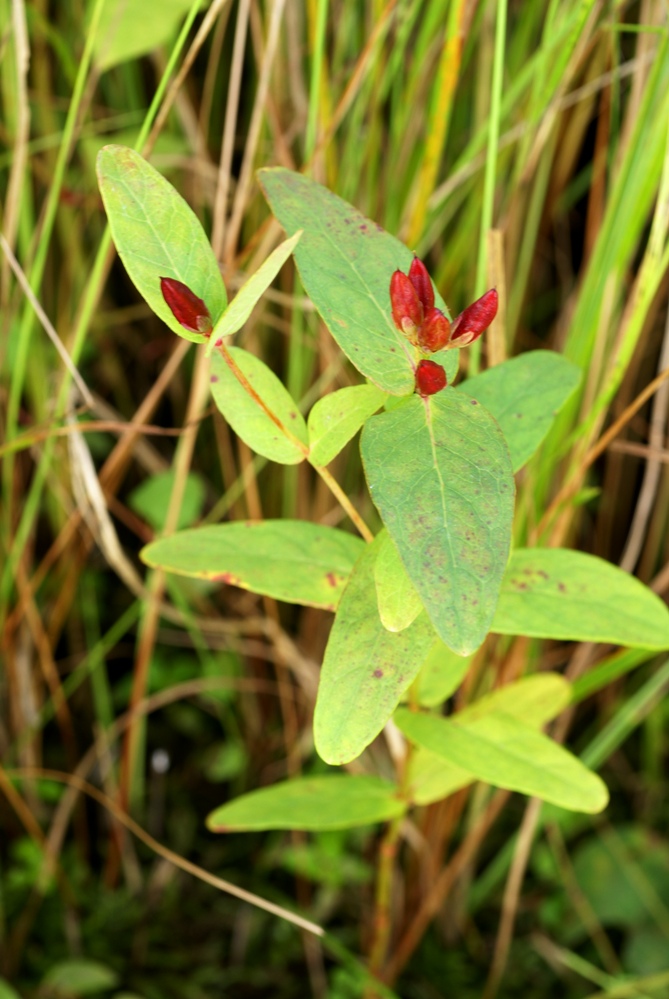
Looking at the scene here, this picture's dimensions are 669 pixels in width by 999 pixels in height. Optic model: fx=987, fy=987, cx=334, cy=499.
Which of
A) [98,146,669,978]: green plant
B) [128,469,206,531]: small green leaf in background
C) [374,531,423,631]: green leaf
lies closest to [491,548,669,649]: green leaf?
[98,146,669,978]: green plant

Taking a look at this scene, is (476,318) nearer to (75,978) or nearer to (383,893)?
(383,893)

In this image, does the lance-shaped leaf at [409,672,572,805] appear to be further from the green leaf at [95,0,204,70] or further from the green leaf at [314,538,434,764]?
the green leaf at [95,0,204,70]

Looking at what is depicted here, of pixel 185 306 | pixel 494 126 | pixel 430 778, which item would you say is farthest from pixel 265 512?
pixel 185 306

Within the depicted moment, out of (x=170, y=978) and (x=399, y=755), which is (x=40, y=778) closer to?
(x=170, y=978)

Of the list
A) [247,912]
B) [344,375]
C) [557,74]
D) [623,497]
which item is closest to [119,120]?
[344,375]

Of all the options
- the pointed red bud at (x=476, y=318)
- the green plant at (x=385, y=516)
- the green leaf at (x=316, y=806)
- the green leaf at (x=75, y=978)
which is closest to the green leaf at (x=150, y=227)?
the green plant at (x=385, y=516)
